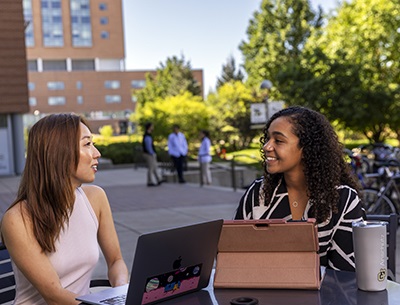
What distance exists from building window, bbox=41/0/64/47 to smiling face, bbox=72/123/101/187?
281 feet

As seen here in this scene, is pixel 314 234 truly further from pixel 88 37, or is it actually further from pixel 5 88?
pixel 88 37

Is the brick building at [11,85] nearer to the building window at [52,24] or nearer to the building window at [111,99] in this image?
the building window at [111,99]

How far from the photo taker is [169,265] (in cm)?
217

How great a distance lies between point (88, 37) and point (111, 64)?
548cm

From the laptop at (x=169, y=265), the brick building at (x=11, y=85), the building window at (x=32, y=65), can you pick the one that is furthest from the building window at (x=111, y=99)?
the laptop at (x=169, y=265)

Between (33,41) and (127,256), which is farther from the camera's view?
(33,41)

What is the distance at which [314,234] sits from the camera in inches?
91.2

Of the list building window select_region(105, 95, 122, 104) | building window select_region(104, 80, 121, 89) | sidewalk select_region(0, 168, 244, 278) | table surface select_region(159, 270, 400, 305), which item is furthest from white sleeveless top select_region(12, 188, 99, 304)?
building window select_region(104, 80, 121, 89)

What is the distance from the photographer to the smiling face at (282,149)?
2996 mm

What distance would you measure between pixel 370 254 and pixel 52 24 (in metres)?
87.3

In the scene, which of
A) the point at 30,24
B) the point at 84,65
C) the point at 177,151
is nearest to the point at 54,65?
the point at 84,65

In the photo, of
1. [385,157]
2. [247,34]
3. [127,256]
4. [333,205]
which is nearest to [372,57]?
[247,34]

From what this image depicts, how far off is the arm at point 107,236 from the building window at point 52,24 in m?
85.4

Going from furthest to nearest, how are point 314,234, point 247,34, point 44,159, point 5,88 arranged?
point 247,34 < point 5,88 < point 44,159 < point 314,234
